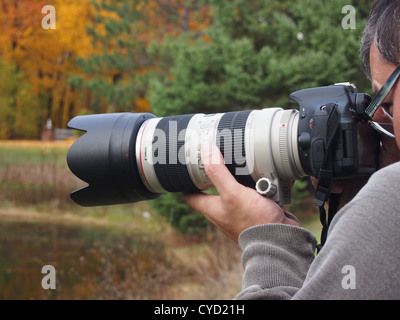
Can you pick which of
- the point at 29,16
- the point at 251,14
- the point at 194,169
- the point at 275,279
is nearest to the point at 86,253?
the point at 251,14

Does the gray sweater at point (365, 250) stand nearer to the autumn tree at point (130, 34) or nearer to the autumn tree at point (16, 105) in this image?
the autumn tree at point (130, 34)

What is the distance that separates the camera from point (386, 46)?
1.03 m

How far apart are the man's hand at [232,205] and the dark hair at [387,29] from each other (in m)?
0.46

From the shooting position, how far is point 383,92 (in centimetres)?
103

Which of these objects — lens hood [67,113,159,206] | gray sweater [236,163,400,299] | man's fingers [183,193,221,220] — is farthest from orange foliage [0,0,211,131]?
gray sweater [236,163,400,299]

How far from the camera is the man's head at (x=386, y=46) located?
1.00 metres

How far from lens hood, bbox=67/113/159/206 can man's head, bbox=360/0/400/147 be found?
0.80 metres

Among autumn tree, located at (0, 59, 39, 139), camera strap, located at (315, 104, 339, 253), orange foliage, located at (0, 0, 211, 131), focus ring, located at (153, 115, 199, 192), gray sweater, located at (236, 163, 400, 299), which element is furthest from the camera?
autumn tree, located at (0, 59, 39, 139)

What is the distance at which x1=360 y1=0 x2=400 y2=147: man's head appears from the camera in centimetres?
100

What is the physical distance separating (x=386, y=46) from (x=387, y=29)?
0.03 meters

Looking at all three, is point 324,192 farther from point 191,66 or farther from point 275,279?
point 191,66

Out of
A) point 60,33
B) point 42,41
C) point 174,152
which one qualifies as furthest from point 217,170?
point 42,41

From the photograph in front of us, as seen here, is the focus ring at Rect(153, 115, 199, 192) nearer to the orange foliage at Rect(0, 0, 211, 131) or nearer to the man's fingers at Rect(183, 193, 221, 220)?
the man's fingers at Rect(183, 193, 221, 220)

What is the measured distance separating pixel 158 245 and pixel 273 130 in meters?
6.43
